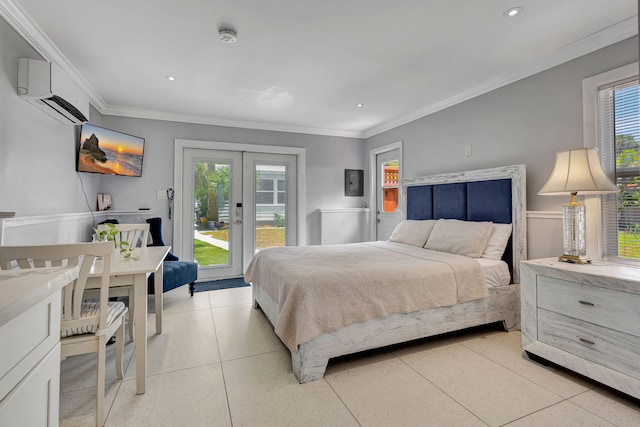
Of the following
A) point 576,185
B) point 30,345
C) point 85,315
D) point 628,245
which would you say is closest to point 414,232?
point 576,185

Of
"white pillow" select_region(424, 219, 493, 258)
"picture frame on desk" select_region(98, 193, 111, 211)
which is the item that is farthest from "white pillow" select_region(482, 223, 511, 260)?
"picture frame on desk" select_region(98, 193, 111, 211)

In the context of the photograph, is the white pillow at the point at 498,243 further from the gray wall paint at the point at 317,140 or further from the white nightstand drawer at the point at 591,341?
the white nightstand drawer at the point at 591,341

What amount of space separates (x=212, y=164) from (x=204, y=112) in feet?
2.46

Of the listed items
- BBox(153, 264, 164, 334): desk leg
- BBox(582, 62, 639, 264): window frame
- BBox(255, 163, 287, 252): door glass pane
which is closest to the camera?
BBox(582, 62, 639, 264): window frame

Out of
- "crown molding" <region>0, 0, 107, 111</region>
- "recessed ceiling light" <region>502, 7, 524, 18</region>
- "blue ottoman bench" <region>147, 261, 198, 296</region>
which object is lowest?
→ "blue ottoman bench" <region>147, 261, 198, 296</region>

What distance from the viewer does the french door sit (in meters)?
4.41

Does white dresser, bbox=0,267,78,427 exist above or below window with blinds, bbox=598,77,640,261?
below

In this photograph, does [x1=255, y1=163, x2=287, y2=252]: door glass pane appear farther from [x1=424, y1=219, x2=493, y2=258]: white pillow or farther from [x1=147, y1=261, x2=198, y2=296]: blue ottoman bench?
[x1=424, y1=219, x2=493, y2=258]: white pillow

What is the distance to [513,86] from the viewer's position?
9.75 feet

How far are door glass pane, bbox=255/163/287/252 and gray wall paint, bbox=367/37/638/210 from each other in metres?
2.31

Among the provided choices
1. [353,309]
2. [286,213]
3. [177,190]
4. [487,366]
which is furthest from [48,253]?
[286,213]

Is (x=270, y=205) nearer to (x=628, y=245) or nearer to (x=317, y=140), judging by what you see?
(x=317, y=140)

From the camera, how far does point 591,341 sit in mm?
1859

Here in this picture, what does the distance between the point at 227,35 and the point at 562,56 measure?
2740mm
